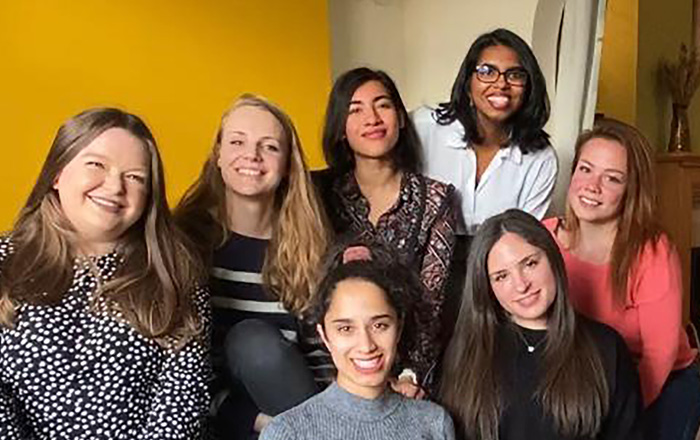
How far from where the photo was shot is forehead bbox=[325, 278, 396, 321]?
1.66 meters

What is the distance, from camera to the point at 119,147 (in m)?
1.68

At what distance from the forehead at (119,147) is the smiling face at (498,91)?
3.36 ft

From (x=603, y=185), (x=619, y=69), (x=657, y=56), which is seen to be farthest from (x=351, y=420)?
(x=657, y=56)

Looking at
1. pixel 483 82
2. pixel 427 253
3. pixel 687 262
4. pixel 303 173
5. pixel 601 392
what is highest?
pixel 483 82

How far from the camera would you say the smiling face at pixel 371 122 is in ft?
7.28

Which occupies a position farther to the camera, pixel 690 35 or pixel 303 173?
pixel 690 35

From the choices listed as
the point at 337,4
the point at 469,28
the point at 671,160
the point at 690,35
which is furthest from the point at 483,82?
the point at 690,35

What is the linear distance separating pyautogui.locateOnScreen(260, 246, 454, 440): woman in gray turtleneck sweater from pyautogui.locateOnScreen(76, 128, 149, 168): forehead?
0.46 metres

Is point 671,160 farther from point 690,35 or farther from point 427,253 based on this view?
point 427,253

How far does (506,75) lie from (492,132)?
16cm

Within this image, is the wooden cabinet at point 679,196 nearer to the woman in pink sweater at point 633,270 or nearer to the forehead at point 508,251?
the woman in pink sweater at point 633,270

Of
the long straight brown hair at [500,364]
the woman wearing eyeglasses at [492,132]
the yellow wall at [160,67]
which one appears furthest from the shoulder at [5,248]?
the woman wearing eyeglasses at [492,132]

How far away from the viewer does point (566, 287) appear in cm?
186

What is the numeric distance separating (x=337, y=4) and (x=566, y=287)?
2.22 meters
